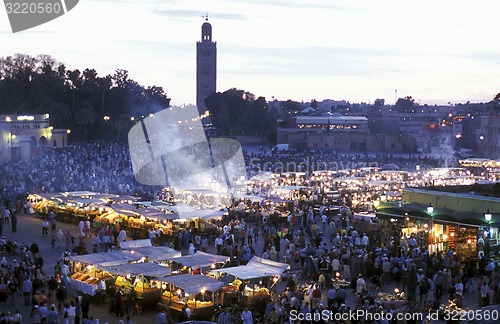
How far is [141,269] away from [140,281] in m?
0.25

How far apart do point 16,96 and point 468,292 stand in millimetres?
59894

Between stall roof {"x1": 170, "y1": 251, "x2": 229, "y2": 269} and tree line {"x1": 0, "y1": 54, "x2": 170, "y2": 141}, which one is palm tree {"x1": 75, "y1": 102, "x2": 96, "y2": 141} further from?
stall roof {"x1": 170, "y1": 251, "x2": 229, "y2": 269}

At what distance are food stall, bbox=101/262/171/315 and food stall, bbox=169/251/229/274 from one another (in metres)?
0.63

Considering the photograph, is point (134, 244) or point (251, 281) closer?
point (251, 281)

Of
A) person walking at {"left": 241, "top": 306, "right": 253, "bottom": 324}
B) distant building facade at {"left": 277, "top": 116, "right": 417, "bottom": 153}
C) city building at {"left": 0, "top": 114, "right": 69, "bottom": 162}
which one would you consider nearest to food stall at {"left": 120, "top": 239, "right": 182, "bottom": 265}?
person walking at {"left": 241, "top": 306, "right": 253, "bottom": 324}

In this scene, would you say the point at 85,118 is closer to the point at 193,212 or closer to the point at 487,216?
the point at 193,212

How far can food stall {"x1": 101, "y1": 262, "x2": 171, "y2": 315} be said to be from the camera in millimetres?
13398

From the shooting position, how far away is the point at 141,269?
45.2 feet

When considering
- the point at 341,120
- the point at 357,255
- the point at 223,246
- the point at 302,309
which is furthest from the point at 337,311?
the point at 341,120

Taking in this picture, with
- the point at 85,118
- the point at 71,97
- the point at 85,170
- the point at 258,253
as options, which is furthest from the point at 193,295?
the point at 71,97

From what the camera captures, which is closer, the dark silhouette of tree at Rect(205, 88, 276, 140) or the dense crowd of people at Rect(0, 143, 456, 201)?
the dense crowd of people at Rect(0, 143, 456, 201)

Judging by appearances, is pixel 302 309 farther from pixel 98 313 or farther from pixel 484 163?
pixel 484 163

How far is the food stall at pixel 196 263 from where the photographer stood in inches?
568

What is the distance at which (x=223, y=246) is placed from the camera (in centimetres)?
1859
